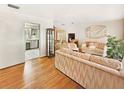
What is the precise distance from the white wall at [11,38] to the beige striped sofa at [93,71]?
7.48 feet

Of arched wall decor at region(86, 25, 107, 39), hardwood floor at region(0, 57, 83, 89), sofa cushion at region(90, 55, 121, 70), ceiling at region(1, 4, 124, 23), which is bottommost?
hardwood floor at region(0, 57, 83, 89)

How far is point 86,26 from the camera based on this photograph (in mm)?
10477

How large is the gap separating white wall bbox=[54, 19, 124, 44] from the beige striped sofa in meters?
4.99

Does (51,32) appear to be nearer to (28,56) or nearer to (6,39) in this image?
(28,56)

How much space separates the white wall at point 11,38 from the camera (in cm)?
532

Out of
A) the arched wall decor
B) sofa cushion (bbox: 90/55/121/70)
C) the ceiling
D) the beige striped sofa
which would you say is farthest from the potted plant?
the arched wall decor

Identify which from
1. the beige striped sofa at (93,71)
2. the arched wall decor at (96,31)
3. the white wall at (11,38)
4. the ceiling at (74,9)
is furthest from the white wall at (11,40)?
the arched wall decor at (96,31)

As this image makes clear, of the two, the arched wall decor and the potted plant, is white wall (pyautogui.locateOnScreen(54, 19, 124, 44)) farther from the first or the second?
the potted plant

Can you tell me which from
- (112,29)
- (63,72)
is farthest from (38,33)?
(112,29)

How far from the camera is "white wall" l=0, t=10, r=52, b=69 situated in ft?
17.5

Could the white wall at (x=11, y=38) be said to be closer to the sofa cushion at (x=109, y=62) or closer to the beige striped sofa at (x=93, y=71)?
the beige striped sofa at (x=93, y=71)

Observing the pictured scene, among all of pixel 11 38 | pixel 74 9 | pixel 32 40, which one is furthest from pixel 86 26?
pixel 11 38

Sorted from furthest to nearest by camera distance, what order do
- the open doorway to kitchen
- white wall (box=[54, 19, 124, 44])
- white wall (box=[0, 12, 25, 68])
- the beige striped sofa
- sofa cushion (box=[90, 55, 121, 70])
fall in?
1. white wall (box=[54, 19, 124, 44])
2. the open doorway to kitchen
3. white wall (box=[0, 12, 25, 68])
4. sofa cushion (box=[90, 55, 121, 70])
5. the beige striped sofa

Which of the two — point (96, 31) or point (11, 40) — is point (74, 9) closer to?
point (11, 40)
